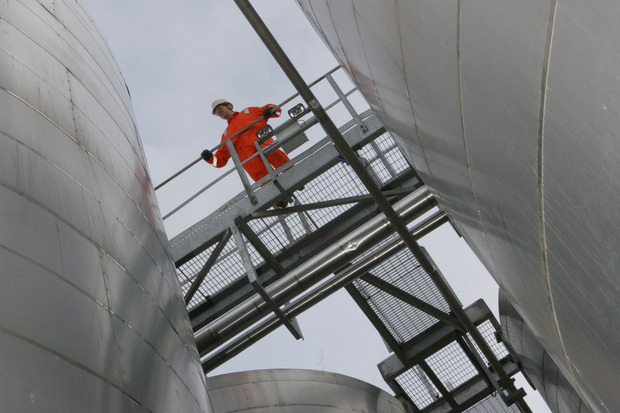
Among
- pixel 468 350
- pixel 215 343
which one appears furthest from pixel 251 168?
pixel 468 350

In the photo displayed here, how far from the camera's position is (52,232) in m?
4.96

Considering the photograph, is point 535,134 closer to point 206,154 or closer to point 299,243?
point 299,243

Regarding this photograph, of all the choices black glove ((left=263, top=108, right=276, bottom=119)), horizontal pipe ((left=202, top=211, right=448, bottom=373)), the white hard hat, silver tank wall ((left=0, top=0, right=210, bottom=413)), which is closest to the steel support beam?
horizontal pipe ((left=202, top=211, right=448, bottom=373))

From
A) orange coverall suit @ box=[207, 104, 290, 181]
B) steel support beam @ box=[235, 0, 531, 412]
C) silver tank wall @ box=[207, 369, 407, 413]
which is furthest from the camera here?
orange coverall suit @ box=[207, 104, 290, 181]

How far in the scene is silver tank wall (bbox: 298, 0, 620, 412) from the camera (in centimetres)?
268

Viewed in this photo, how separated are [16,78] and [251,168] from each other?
8952 millimetres

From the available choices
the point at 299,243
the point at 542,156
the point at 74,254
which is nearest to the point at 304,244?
the point at 299,243

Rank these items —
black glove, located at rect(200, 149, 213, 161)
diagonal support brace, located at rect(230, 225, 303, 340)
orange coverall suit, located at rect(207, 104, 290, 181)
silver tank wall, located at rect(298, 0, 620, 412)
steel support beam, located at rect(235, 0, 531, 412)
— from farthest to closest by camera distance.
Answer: orange coverall suit, located at rect(207, 104, 290, 181), black glove, located at rect(200, 149, 213, 161), diagonal support brace, located at rect(230, 225, 303, 340), steel support beam, located at rect(235, 0, 531, 412), silver tank wall, located at rect(298, 0, 620, 412)

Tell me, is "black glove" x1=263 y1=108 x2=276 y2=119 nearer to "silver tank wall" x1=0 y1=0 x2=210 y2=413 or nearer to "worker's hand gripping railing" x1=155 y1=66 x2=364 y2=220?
"worker's hand gripping railing" x1=155 y1=66 x2=364 y2=220

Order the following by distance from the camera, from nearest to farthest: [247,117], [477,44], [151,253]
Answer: [477,44]
[151,253]
[247,117]

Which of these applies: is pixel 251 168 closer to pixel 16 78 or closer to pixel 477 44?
pixel 16 78

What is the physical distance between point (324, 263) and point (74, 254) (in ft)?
25.8

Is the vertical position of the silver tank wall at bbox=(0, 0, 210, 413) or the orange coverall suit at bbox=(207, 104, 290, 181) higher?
the orange coverall suit at bbox=(207, 104, 290, 181)

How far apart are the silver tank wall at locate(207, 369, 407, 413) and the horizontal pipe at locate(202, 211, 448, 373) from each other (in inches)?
31.1
